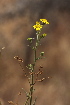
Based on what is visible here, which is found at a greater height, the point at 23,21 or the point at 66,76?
the point at 23,21

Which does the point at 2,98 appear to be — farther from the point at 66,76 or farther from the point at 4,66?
the point at 66,76

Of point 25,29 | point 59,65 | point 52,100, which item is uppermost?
point 25,29

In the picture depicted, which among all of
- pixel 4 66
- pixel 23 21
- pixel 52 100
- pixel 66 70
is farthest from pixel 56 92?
pixel 23 21

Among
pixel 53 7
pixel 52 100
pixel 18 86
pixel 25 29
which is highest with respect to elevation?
pixel 53 7

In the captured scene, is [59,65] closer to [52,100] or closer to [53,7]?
[52,100]

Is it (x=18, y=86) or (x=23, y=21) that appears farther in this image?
(x=23, y=21)

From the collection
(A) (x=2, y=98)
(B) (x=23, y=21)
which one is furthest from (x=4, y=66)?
(B) (x=23, y=21)
